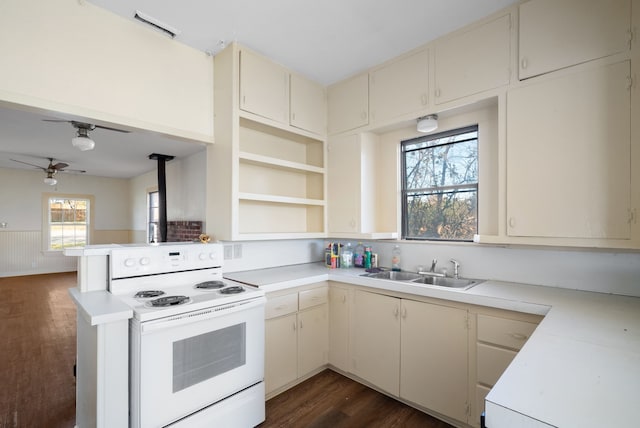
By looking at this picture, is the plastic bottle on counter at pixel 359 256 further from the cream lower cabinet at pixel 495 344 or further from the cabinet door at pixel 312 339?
the cream lower cabinet at pixel 495 344

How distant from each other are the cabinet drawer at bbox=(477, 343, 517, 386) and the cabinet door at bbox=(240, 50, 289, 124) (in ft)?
7.58

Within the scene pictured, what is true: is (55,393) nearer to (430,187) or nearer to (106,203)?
(430,187)

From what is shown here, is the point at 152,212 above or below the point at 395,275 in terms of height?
above

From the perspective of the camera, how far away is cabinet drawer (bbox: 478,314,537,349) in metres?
1.66

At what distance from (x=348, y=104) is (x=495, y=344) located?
2281 millimetres

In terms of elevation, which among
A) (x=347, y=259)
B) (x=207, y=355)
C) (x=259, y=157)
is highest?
(x=259, y=157)

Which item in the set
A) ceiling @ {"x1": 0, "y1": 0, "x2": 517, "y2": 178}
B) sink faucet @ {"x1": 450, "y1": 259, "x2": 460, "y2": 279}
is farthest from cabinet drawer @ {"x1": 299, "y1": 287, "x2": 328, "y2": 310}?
ceiling @ {"x1": 0, "y1": 0, "x2": 517, "y2": 178}

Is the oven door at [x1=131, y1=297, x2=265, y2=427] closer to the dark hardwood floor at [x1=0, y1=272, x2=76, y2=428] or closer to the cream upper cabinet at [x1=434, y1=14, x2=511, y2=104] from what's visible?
the dark hardwood floor at [x1=0, y1=272, x2=76, y2=428]

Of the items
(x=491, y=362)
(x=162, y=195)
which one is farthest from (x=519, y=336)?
(x=162, y=195)

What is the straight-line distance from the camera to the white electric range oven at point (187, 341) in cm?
150

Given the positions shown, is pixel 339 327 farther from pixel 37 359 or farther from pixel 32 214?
pixel 32 214

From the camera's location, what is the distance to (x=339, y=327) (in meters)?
2.58

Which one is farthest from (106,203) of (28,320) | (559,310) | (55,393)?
(559,310)

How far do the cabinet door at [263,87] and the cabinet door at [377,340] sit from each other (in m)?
1.72
